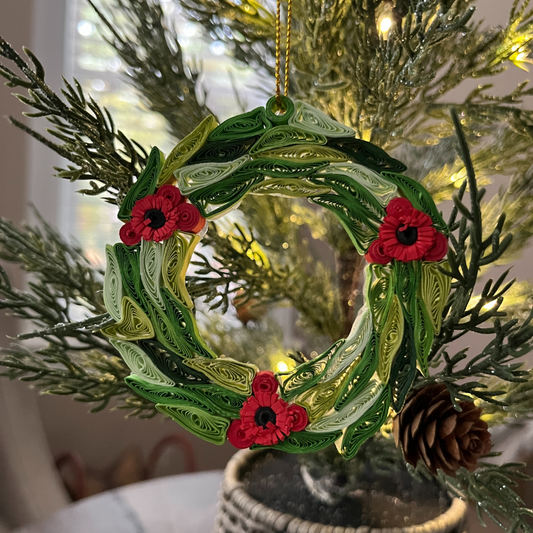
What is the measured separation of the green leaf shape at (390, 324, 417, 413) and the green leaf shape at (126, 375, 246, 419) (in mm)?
96

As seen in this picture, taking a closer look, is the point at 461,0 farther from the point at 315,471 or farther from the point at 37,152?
the point at 37,152

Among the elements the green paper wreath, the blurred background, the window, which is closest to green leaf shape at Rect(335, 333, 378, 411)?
the green paper wreath

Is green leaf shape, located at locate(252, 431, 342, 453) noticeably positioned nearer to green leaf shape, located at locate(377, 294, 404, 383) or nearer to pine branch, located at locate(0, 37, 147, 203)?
green leaf shape, located at locate(377, 294, 404, 383)

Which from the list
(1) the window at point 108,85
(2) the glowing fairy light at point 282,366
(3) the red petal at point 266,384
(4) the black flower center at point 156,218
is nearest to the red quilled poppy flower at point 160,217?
(4) the black flower center at point 156,218

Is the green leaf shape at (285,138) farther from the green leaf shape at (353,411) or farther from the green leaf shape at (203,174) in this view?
the green leaf shape at (353,411)

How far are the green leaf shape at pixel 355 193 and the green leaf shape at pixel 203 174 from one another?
0.05m

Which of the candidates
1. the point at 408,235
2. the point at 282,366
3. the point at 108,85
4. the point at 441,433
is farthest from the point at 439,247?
the point at 108,85

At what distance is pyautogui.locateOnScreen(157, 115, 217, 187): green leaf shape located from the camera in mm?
318

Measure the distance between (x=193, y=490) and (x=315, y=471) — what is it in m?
0.26

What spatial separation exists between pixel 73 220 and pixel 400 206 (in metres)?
0.94

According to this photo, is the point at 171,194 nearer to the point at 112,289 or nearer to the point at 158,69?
the point at 112,289

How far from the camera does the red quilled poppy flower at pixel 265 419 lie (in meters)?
0.32

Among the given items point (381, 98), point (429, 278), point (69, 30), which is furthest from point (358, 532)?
point (69, 30)

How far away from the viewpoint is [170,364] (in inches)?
13.3
